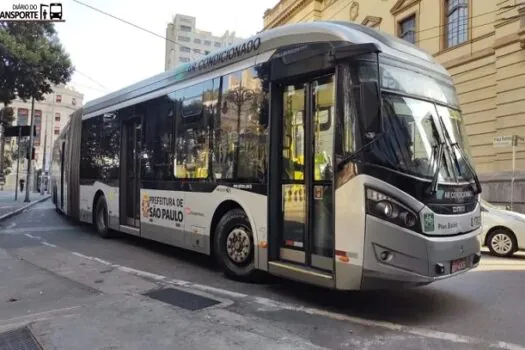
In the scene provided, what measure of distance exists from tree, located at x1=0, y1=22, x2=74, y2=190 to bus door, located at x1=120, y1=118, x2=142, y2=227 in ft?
36.9

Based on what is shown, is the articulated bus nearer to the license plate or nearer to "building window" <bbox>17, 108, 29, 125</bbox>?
the license plate

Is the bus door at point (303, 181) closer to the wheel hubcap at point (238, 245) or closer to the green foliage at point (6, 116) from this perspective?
the wheel hubcap at point (238, 245)

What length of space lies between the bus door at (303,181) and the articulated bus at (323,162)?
2cm

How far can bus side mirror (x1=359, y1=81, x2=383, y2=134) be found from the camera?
5.20m

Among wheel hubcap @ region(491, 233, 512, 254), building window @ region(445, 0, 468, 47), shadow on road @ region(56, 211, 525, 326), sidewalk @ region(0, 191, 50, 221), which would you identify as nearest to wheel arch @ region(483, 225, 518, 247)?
wheel hubcap @ region(491, 233, 512, 254)

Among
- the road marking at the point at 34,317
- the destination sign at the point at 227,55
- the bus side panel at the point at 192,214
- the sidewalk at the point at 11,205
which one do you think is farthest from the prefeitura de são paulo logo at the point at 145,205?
the sidewalk at the point at 11,205

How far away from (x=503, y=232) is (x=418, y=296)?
5847 millimetres

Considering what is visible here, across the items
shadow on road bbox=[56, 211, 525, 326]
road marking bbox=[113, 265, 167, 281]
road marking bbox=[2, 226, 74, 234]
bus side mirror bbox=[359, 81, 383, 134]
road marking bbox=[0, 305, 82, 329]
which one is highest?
bus side mirror bbox=[359, 81, 383, 134]

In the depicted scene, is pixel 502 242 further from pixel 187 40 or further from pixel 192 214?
pixel 187 40

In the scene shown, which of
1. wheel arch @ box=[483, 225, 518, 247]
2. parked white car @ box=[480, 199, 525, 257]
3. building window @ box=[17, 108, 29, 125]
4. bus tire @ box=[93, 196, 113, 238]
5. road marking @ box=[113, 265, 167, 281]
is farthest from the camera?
building window @ box=[17, 108, 29, 125]

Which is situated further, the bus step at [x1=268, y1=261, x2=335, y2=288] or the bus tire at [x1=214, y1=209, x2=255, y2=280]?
the bus tire at [x1=214, y1=209, x2=255, y2=280]

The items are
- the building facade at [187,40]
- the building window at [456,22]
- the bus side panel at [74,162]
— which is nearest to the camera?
the bus side panel at [74,162]

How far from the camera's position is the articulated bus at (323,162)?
5.27 m

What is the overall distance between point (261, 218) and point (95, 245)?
6.19 m
